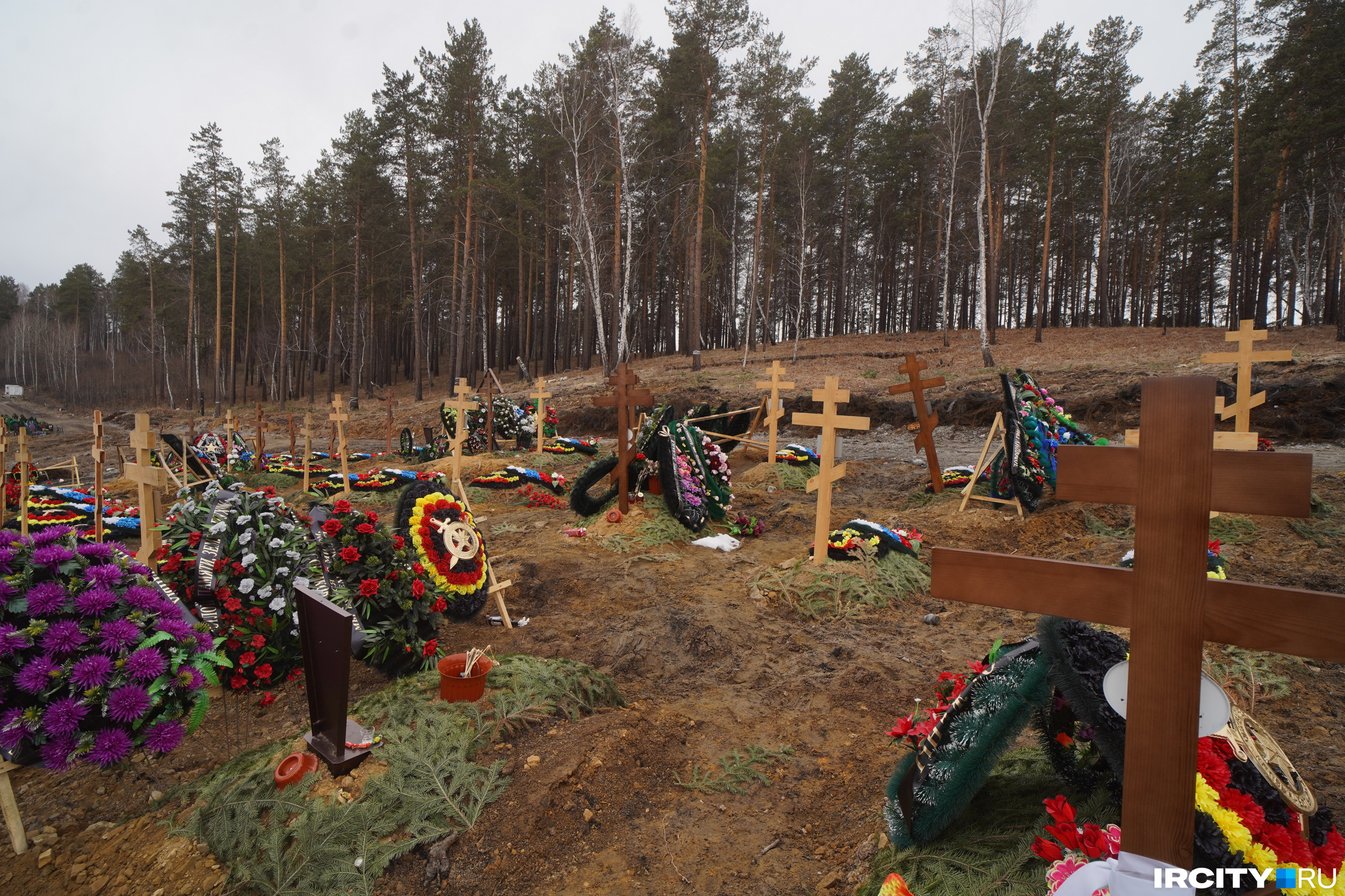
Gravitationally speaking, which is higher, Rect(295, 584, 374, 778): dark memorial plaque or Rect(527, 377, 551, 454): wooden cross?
Rect(527, 377, 551, 454): wooden cross

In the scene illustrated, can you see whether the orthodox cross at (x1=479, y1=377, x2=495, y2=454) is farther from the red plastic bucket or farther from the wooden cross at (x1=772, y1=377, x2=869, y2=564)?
the red plastic bucket

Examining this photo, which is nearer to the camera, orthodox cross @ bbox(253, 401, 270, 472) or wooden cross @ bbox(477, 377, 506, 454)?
orthodox cross @ bbox(253, 401, 270, 472)

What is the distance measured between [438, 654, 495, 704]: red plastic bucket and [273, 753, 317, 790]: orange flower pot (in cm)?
66

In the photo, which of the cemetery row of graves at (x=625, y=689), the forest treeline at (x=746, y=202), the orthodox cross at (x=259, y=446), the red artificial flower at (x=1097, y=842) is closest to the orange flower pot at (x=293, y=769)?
the cemetery row of graves at (x=625, y=689)

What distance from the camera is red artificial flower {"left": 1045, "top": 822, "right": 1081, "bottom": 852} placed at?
151 centimetres

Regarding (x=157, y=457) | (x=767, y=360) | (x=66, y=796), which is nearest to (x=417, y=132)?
(x=767, y=360)

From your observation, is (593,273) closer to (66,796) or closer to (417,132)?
(417,132)

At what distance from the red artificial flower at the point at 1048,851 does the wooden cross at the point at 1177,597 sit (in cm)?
26

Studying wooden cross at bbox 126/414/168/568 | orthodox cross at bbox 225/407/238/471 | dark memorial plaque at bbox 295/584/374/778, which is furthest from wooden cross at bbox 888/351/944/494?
orthodox cross at bbox 225/407/238/471

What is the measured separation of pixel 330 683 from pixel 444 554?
71.8 inches

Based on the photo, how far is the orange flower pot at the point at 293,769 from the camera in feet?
8.70

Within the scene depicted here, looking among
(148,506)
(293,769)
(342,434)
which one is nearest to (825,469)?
(293,769)

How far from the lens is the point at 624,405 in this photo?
25.3 ft

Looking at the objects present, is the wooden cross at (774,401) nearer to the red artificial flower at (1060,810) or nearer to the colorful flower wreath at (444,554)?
the colorful flower wreath at (444,554)
